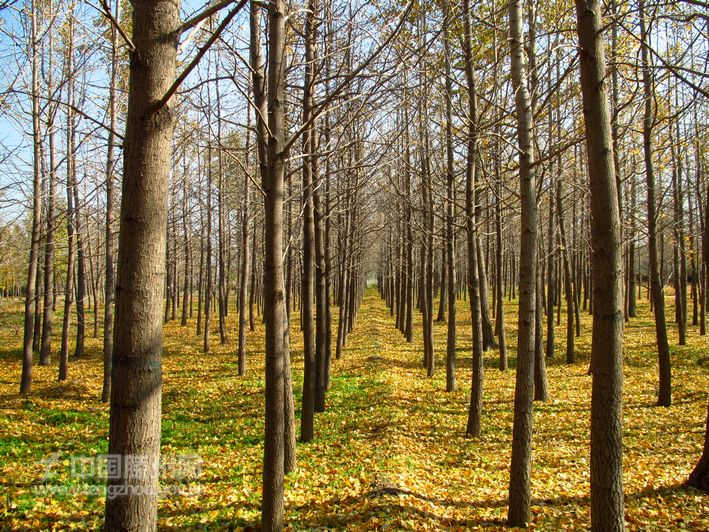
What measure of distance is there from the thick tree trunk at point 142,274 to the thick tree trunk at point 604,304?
2.80 metres

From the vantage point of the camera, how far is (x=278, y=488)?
3740 millimetres

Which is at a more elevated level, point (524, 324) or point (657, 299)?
point (657, 299)

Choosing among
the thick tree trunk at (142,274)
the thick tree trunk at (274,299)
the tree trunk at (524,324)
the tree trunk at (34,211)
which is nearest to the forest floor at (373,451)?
the tree trunk at (524,324)

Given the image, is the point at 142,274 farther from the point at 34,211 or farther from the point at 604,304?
the point at 34,211

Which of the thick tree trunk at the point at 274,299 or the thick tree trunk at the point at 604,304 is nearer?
the thick tree trunk at the point at 604,304

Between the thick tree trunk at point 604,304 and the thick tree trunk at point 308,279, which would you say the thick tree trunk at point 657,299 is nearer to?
the thick tree trunk at point 308,279

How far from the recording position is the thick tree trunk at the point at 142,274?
6.39 feet

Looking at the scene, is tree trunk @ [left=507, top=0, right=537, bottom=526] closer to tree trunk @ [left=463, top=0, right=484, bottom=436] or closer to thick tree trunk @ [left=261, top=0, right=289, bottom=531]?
tree trunk @ [left=463, top=0, right=484, bottom=436]

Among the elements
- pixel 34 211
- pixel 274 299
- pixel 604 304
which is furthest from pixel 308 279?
pixel 34 211

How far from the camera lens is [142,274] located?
80.0 inches

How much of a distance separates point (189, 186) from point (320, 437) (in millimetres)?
13906

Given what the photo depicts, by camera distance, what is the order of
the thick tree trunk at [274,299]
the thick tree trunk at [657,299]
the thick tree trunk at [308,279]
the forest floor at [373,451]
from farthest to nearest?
1. the thick tree trunk at [657,299]
2. the thick tree trunk at [308,279]
3. the forest floor at [373,451]
4. the thick tree trunk at [274,299]

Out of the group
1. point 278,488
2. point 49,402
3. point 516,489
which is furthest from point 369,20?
point 49,402

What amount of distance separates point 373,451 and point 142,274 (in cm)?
534
